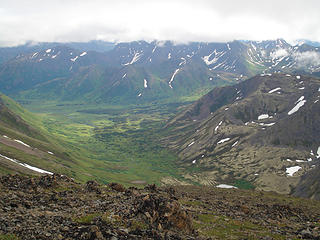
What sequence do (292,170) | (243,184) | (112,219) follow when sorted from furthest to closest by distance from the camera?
(243,184) < (292,170) < (112,219)

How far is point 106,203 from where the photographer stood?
119ft

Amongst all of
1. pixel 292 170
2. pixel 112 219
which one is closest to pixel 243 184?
pixel 292 170

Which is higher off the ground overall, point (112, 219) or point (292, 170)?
point (112, 219)

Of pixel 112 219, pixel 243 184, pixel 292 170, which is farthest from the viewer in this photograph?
pixel 243 184

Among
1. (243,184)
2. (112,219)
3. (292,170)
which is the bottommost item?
(243,184)

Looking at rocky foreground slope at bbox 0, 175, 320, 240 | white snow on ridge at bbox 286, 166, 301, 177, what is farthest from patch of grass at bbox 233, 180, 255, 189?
rocky foreground slope at bbox 0, 175, 320, 240

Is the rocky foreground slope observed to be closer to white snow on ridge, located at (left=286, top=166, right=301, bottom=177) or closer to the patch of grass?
the patch of grass

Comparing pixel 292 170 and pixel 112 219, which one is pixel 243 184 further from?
pixel 112 219

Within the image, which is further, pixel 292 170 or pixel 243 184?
pixel 243 184

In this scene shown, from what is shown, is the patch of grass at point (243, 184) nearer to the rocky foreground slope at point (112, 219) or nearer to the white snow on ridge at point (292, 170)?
the white snow on ridge at point (292, 170)

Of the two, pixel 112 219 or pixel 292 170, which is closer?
pixel 112 219

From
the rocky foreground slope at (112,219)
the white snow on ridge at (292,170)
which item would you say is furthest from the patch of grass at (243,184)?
the rocky foreground slope at (112,219)

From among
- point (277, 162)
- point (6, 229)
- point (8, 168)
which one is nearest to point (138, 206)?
point (6, 229)

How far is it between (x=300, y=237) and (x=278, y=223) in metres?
8.89
